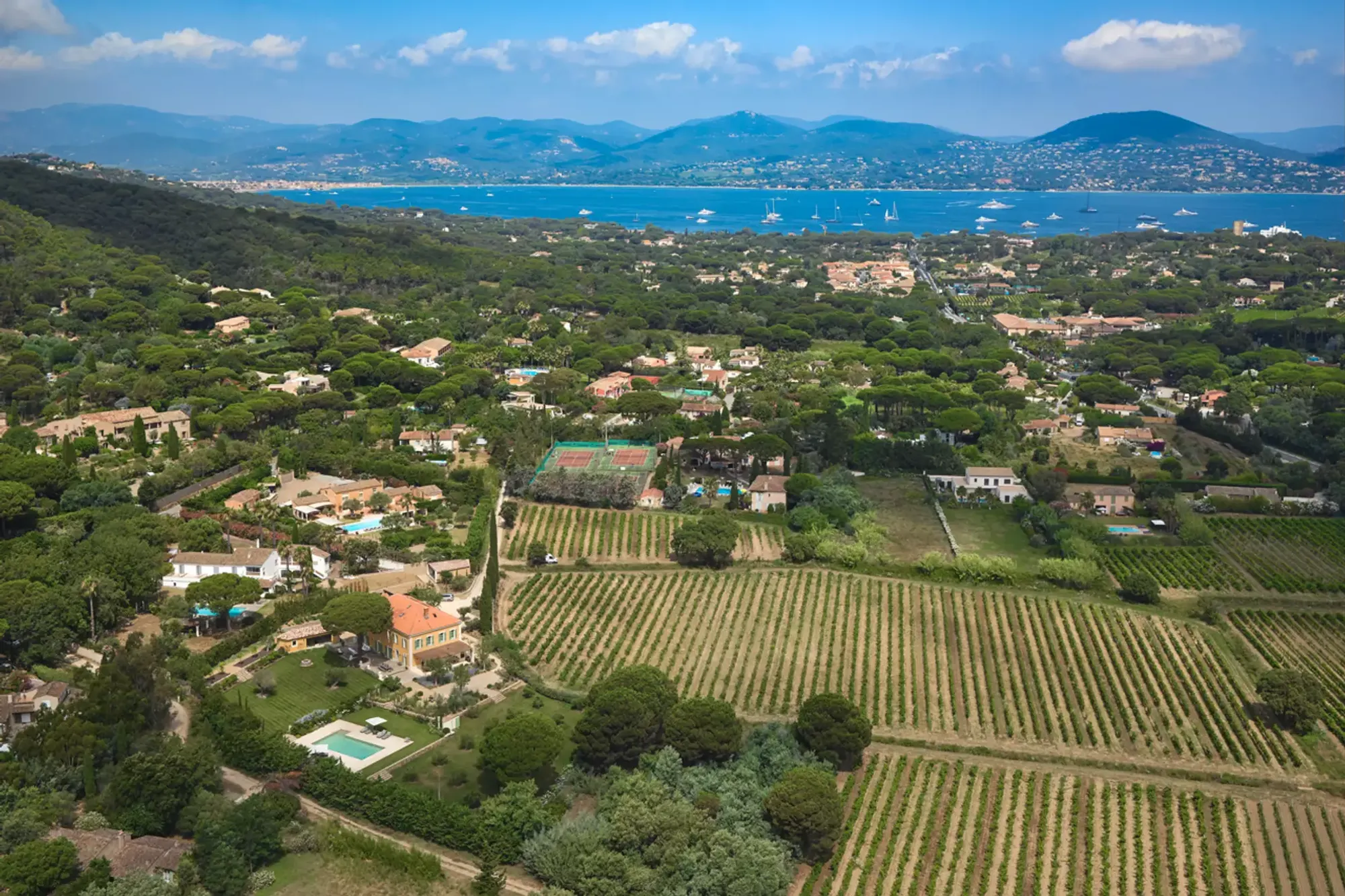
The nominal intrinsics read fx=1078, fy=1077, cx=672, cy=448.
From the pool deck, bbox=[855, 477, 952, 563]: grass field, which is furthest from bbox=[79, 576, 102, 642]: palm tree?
bbox=[855, 477, 952, 563]: grass field

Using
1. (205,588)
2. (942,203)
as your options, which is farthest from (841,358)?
(942,203)

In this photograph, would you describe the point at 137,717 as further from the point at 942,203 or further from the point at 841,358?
the point at 942,203

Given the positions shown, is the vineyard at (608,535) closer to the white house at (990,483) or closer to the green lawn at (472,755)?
the white house at (990,483)

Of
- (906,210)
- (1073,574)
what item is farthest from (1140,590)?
(906,210)

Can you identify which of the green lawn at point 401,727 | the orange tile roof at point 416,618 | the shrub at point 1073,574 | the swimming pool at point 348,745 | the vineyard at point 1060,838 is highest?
the orange tile roof at point 416,618

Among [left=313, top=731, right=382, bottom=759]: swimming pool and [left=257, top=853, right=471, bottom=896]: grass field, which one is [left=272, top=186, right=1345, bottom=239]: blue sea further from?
→ [left=257, top=853, right=471, bottom=896]: grass field

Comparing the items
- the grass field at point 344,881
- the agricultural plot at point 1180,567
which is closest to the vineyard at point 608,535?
the agricultural plot at point 1180,567
